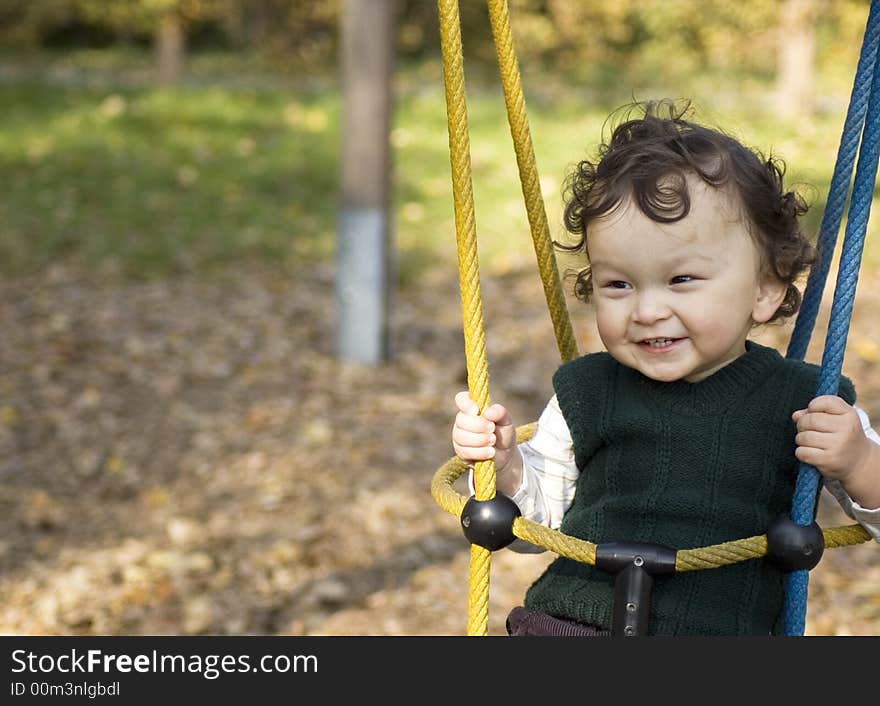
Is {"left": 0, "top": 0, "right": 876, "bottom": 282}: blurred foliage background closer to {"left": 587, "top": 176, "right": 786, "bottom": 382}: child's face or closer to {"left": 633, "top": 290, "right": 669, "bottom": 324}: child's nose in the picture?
{"left": 587, "top": 176, "right": 786, "bottom": 382}: child's face

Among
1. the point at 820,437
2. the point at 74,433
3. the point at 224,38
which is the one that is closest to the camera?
the point at 820,437

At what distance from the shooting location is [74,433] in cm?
536

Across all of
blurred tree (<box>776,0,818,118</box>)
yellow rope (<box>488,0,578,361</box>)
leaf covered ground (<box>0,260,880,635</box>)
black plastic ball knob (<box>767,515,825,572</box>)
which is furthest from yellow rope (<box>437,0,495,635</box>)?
blurred tree (<box>776,0,818,118</box>)

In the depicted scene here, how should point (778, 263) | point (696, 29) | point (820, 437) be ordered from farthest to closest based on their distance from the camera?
point (696, 29)
point (778, 263)
point (820, 437)

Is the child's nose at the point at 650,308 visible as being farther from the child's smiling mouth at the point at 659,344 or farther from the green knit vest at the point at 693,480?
the green knit vest at the point at 693,480

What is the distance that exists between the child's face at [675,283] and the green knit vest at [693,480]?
97 millimetres

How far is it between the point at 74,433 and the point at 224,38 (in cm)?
1612

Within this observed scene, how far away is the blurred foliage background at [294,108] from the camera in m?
8.39

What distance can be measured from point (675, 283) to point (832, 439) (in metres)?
0.34

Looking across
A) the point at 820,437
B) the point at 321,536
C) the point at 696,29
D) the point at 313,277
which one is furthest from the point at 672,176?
the point at 696,29

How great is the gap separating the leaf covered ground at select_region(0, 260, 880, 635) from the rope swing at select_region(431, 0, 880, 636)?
197cm

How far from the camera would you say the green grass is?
26.5 feet

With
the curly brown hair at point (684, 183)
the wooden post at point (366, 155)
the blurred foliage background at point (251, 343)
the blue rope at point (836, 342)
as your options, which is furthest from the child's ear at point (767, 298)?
the wooden post at point (366, 155)

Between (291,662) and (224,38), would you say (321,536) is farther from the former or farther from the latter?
(224,38)
